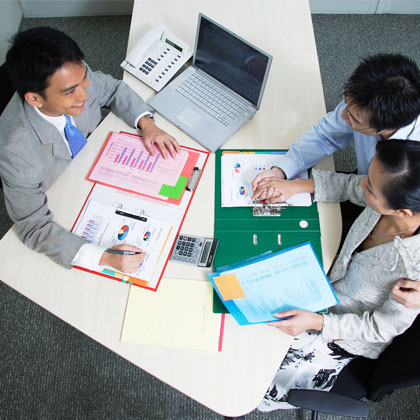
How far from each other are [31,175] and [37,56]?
14.6 inches

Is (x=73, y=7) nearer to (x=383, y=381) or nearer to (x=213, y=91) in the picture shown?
(x=213, y=91)

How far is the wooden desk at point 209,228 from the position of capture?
122 centimetres

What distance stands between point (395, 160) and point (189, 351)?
80 cm

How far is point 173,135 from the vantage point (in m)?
1.59

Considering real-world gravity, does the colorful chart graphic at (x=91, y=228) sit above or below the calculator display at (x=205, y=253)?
below

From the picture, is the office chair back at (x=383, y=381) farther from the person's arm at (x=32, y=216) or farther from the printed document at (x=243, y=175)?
the person's arm at (x=32, y=216)

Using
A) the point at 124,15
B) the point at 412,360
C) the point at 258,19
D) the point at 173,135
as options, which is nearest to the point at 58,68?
the point at 173,135

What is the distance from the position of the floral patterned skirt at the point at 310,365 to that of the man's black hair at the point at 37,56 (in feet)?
3.82

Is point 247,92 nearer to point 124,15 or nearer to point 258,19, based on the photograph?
point 258,19

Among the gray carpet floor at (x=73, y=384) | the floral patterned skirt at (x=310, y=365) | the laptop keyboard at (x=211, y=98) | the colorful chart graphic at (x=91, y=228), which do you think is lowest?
the gray carpet floor at (x=73, y=384)

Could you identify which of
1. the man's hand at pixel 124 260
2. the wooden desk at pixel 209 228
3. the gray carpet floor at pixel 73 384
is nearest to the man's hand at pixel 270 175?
the wooden desk at pixel 209 228

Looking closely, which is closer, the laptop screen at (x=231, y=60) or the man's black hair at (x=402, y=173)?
the man's black hair at (x=402, y=173)

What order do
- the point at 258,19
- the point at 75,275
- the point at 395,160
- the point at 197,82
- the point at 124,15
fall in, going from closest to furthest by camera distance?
the point at 395,160, the point at 75,275, the point at 197,82, the point at 258,19, the point at 124,15

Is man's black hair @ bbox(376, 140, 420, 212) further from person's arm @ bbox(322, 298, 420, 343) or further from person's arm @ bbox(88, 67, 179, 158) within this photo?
person's arm @ bbox(88, 67, 179, 158)
